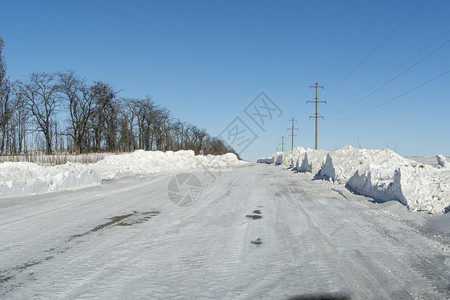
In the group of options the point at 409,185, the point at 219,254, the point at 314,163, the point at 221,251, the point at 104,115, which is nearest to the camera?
the point at 219,254

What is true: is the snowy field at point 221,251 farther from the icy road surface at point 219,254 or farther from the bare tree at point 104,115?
the bare tree at point 104,115

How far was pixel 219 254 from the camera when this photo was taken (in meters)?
4.17

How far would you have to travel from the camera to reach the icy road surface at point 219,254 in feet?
10.2

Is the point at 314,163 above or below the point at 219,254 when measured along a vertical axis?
above

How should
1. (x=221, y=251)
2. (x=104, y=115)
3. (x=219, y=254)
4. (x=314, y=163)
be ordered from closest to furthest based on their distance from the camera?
(x=219, y=254) < (x=221, y=251) < (x=314, y=163) < (x=104, y=115)

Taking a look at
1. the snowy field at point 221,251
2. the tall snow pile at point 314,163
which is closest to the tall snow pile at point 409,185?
the snowy field at point 221,251

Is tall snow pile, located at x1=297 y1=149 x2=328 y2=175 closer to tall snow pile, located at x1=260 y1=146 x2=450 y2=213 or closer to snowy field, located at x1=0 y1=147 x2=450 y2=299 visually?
tall snow pile, located at x1=260 y1=146 x2=450 y2=213

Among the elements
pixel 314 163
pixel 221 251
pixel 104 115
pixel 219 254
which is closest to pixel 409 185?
pixel 221 251

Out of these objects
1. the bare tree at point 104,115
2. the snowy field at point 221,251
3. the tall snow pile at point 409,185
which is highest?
the bare tree at point 104,115

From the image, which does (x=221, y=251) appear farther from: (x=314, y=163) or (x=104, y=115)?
(x=104, y=115)

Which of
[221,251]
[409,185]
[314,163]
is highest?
[409,185]

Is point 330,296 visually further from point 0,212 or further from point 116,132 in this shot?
point 116,132

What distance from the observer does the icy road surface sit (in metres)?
3.10

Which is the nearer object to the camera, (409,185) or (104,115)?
(409,185)
